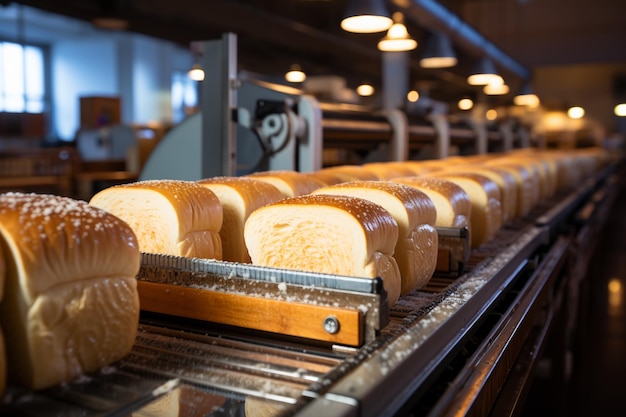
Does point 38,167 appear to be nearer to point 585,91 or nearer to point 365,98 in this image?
point 365,98

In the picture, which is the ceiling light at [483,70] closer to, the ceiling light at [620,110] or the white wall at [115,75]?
the white wall at [115,75]

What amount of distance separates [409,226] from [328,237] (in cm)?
31

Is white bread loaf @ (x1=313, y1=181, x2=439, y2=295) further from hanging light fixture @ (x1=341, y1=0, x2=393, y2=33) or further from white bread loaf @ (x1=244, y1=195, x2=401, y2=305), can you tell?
hanging light fixture @ (x1=341, y1=0, x2=393, y2=33)

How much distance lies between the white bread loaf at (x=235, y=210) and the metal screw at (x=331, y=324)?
599mm

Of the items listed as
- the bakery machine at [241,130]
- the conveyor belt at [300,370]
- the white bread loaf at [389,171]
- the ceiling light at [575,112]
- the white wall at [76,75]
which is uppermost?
the white wall at [76,75]

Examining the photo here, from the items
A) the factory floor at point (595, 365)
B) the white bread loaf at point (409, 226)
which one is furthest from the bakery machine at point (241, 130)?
the factory floor at point (595, 365)

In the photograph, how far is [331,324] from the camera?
3.22ft

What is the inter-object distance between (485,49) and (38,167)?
255 inches

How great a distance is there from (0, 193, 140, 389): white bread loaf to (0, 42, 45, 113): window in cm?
1539

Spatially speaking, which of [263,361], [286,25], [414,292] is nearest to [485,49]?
[286,25]

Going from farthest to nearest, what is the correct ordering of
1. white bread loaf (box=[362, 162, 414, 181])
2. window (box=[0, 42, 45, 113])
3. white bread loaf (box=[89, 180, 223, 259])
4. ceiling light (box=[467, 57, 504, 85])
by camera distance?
window (box=[0, 42, 45, 113]) → ceiling light (box=[467, 57, 504, 85]) → white bread loaf (box=[362, 162, 414, 181]) → white bread loaf (box=[89, 180, 223, 259])

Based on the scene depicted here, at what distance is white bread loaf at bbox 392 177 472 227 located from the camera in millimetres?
1803

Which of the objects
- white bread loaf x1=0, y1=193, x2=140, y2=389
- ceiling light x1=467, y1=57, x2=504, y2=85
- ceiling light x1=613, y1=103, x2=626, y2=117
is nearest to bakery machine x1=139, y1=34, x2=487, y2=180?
white bread loaf x1=0, y1=193, x2=140, y2=389

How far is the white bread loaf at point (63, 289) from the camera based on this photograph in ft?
2.73
